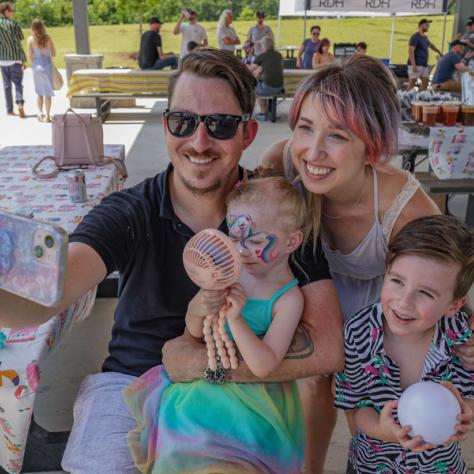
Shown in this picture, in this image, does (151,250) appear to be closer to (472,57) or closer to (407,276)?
(407,276)

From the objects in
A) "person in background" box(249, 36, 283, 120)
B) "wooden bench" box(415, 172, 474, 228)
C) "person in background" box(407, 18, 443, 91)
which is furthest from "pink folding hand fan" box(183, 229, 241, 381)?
"person in background" box(407, 18, 443, 91)

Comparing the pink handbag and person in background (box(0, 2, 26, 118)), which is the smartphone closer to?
the pink handbag

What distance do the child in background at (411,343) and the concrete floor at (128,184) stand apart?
36.5 inches

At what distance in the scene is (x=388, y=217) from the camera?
196 cm

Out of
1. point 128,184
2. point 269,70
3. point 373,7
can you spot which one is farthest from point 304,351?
point 373,7

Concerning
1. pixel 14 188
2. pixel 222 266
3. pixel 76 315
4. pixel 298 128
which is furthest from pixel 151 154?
pixel 222 266

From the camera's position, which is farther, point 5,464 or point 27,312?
point 5,464

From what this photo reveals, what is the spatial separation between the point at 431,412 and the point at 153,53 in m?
11.9

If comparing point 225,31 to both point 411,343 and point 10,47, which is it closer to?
point 10,47

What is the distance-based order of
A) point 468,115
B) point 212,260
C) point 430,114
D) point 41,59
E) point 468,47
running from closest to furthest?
1. point 212,260
2. point 468,115
3. point 430,114
4. point 41,59
5. point 468,47

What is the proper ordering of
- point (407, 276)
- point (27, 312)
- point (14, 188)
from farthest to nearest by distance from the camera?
point (14, 188) < point (407, 276) < point (27, 312)

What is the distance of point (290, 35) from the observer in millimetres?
30625

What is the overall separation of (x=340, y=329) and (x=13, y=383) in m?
1.06

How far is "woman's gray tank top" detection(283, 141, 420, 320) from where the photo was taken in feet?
6.46
